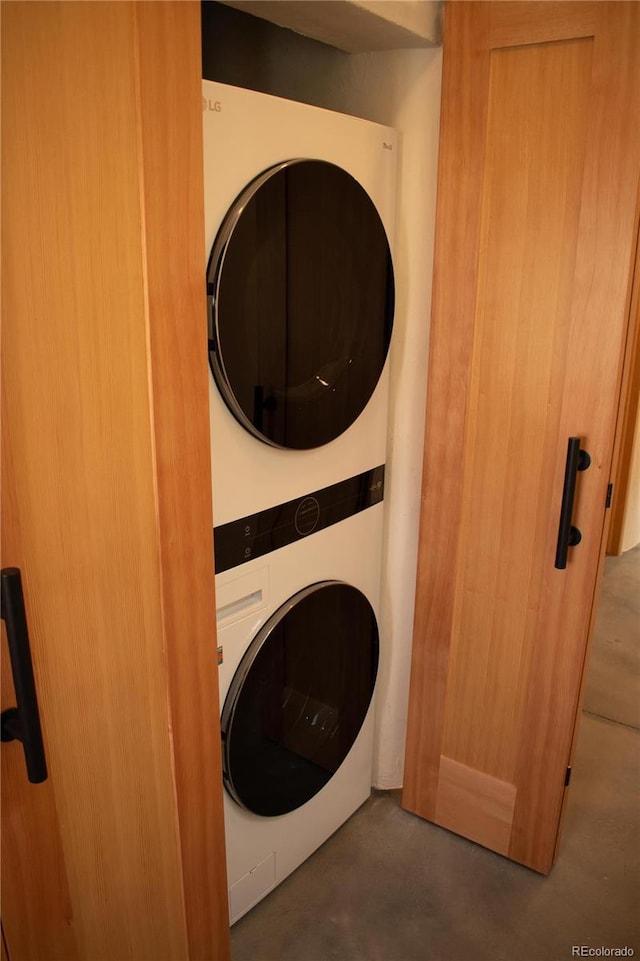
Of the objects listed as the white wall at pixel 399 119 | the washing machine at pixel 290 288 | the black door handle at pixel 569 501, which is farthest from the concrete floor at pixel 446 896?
the washing machine at pixel 290 288

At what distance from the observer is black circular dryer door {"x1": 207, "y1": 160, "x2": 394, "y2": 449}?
126cm

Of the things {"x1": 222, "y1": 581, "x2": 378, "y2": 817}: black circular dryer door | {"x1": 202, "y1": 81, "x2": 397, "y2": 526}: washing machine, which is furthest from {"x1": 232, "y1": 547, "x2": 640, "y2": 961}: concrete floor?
{"x1": 202, "y1": 81, "x2": 397, "y2": 526}: washing machine

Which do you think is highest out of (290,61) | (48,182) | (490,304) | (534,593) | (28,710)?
(290,61)

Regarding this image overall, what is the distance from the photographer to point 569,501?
159cm

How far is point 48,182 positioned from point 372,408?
107cm

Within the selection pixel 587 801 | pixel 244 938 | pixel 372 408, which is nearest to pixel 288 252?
pixel 372 408

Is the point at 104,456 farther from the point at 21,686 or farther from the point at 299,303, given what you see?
the point at 299,303

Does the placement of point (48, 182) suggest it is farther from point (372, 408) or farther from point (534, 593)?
point (534, 593)

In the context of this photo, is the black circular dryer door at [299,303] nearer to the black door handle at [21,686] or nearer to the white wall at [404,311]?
the white wall at [404,311]

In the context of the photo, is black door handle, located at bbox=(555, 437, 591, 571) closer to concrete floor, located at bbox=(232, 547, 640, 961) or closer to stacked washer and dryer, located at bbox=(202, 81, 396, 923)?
stacked washer and dryer, located at bbox=(202, 81, 396, 923)

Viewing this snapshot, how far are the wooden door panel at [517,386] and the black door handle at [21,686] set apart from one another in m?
1.19

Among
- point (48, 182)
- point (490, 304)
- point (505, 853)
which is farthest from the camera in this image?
point (505, 853)

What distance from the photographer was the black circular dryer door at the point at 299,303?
1263 millimetres

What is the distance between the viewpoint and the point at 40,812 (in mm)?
886
